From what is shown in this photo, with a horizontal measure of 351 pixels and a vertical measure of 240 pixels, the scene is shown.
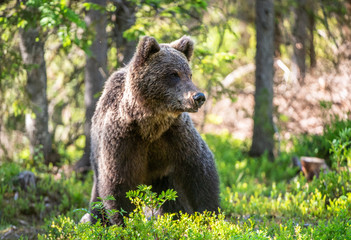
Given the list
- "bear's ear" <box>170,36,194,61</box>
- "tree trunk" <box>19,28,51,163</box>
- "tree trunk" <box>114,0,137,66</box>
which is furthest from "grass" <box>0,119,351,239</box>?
"tree trunk" <box>114,0,137,66</box>

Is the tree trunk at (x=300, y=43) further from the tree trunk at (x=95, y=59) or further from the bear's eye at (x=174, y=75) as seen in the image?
the bear's eye at (x=174, y=75)

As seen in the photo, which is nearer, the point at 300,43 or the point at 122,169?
the point at 122,169

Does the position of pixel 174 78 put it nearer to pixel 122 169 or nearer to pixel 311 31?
pixel 122 169

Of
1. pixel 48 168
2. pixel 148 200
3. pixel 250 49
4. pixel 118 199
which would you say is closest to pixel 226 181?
pixel 48 168

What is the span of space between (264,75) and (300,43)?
10.3 feet

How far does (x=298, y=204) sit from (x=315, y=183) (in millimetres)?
612

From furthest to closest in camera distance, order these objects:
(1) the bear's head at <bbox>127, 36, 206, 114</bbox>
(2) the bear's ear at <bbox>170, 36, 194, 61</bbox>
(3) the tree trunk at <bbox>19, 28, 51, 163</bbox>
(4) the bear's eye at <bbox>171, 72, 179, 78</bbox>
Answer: (3) the tree trunk at <bbox>19, 28, 51, 163</bbox>
(2) the bear's ear at <bbox>170, 36, 194, 61</bbox>
(4) the bear's eye at <bbox>171, 72, 179, 78</bbox>
(1) the bear's head at <bbox>127, 36, 206, 114</bbox>

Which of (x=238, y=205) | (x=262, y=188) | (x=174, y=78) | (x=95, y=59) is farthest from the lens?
(x=95, y=59)

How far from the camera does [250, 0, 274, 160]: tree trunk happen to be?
10102 millimetres

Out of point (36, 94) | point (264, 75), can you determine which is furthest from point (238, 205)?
point (36, 94)

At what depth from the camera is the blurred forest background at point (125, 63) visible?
7.22m

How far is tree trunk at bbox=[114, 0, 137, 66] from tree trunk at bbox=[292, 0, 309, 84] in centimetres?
596

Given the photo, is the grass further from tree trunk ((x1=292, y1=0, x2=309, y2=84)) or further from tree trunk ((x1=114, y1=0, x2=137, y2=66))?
tree trunk ((x1=292, y1=0, x2=309, y2=84))

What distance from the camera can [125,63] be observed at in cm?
715
